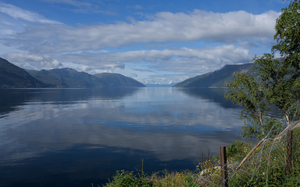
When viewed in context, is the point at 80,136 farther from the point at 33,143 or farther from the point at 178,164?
the point at 178,164

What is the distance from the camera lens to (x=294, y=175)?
9.98 m

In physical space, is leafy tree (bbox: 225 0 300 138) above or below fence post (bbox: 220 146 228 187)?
above

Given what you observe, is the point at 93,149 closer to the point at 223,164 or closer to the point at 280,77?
the point at 223,164

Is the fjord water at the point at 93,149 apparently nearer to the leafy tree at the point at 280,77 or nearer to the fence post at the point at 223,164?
the leafy tree at the point at 280,77

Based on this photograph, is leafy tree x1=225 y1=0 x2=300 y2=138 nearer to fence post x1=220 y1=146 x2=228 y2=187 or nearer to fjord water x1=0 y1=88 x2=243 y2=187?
fjord water x1=0 y1=88 x2=243 y2=187

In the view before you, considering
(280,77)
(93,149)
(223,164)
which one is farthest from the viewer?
(93,149)

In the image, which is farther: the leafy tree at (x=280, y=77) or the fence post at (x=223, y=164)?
the leafy tree at (x=280, y=77)

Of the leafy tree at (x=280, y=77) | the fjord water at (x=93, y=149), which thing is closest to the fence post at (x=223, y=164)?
the leafy tree at (x=280, y=77)

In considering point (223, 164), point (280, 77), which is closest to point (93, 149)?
point (223, 164)

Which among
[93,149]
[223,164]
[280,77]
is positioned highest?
[280,77]

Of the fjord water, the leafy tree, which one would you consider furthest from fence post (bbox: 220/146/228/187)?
the fjord water

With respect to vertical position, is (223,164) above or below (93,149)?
above

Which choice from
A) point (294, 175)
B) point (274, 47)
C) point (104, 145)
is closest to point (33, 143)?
point (104, 145)

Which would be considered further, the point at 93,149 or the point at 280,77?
the point at 93,149
